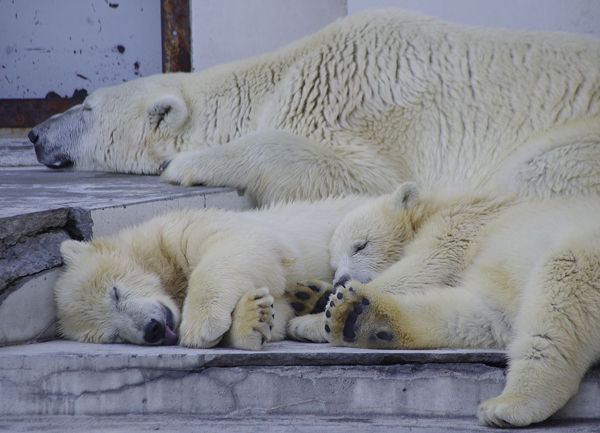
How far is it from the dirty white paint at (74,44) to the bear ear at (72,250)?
3.96 metres

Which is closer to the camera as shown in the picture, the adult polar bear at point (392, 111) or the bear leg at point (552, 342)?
the bear leg at point (552, 342)

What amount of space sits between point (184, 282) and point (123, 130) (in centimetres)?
215

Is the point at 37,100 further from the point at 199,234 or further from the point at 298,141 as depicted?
the point at 199,234

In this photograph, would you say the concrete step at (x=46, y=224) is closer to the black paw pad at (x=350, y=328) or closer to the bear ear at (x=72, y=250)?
the bear ear at (x=72, y=250)

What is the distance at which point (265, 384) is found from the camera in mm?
1690

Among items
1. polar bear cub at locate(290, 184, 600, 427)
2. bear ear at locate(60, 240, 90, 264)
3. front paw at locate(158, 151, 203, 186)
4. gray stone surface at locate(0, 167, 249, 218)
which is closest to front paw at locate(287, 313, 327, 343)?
polar bear cub at locate(290, 184, 600, 427)

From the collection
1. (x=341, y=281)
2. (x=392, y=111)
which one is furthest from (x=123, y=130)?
(x=341, y=281)

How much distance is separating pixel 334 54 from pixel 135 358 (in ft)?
7.90

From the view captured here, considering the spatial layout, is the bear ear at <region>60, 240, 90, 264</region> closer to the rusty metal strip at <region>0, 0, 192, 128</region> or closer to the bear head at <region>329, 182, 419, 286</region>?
the bear head at <region>329, 182, 419, 286</region>

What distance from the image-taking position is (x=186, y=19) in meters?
5.20

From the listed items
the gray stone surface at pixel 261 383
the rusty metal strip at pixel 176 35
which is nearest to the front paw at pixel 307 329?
the gray stone surface at pixel 261 383

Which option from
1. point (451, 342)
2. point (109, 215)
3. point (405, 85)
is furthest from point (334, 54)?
point (451, 342)

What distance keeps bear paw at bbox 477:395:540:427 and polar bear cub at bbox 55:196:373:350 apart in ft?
2.12

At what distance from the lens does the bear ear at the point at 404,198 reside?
2477 millimetres
